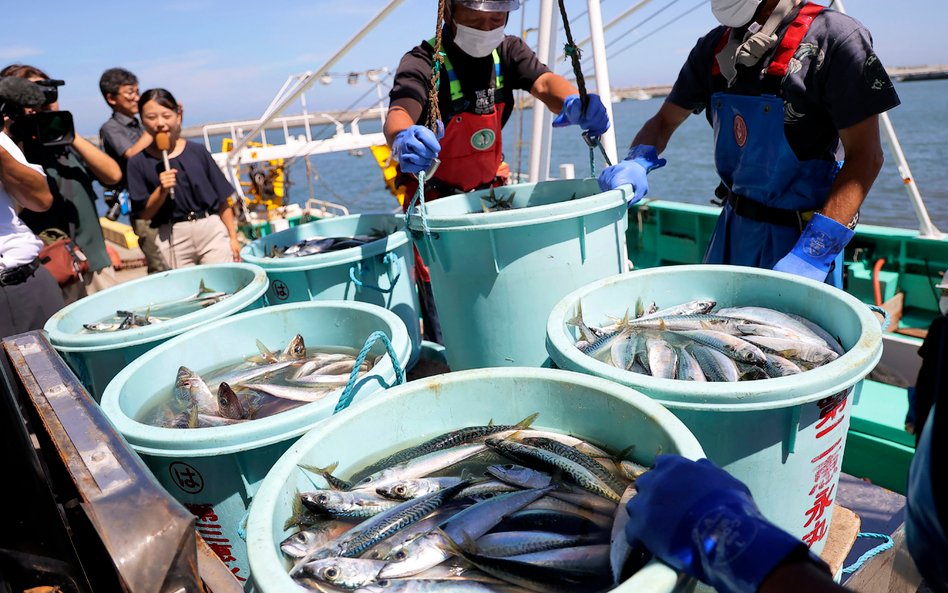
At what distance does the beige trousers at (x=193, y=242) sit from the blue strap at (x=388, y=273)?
8.59ft

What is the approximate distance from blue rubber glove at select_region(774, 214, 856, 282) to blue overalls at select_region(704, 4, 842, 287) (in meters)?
0.25

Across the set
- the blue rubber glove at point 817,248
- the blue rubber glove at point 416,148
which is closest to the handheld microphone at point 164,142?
the blue rubber glove at point 416,148

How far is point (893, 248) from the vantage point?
5582 millimetres

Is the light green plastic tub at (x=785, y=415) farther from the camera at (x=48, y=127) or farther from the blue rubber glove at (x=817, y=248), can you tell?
the camera at (x=48, y=127)

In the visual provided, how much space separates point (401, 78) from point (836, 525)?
3.27 metres

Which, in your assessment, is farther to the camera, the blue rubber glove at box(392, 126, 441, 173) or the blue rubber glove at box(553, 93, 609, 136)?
the blue rubber glove at box(553, 93, 609, 136)

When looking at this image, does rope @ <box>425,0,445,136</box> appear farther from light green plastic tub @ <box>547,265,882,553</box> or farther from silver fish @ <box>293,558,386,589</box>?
silver fish @ <box>293,558,386,589</box>

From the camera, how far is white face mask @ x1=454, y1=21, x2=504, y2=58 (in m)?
3.59

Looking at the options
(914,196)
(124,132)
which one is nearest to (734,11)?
(914,196)

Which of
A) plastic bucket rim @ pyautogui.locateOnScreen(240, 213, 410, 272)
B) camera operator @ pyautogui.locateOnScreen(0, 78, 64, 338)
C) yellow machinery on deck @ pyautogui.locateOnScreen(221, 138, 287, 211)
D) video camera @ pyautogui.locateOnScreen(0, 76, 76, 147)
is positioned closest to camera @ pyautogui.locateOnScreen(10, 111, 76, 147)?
video camera @ pyautogui.locateOnScreen(0, 76, 76, 147)

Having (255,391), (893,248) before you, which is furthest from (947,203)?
(255,391)

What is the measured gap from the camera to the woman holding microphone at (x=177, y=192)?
5250 millimetres

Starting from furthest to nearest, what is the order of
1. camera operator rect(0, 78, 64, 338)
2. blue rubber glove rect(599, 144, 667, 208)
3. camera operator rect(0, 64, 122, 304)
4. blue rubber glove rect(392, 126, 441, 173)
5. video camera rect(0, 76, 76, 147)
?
camera operator rect(0, 64, 122, 304)
video camera rect(0, 76, 76, 147)
camera operator rect(0, 78, 64, 338)
blue rubber glove rect(599, 144, 667, 208)
blue rubber glove rect(392, 126, 441, 173)

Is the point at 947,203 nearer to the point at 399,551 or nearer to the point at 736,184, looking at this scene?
the point at 736,184
